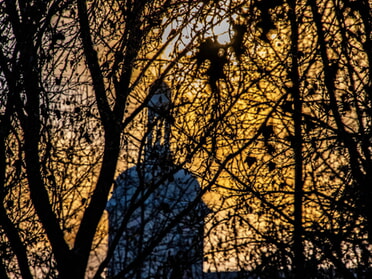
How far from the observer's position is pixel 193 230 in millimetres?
5246

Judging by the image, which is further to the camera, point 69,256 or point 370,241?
point 69,256

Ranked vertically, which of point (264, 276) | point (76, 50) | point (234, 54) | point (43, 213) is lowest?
point (264, 276)

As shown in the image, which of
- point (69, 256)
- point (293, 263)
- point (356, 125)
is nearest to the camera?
point (293, 263)

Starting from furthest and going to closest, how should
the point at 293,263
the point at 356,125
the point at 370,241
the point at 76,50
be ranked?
the point at 76,50, the point at 356,125, the point at 293,263, the point at 370,241

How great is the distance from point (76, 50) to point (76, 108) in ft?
2.57

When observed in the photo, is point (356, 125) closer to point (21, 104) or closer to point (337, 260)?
point (337, 260)

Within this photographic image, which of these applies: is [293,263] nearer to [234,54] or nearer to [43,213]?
[234,54]

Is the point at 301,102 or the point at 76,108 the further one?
the point at 76,108

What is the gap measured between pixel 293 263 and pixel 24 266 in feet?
12.4

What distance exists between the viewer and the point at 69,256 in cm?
598

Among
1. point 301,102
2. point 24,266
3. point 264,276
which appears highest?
point 301,102

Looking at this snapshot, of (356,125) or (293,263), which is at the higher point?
(356,125)

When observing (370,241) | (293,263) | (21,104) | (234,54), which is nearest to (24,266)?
(21,104)

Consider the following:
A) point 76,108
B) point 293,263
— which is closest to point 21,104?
point 76,108
